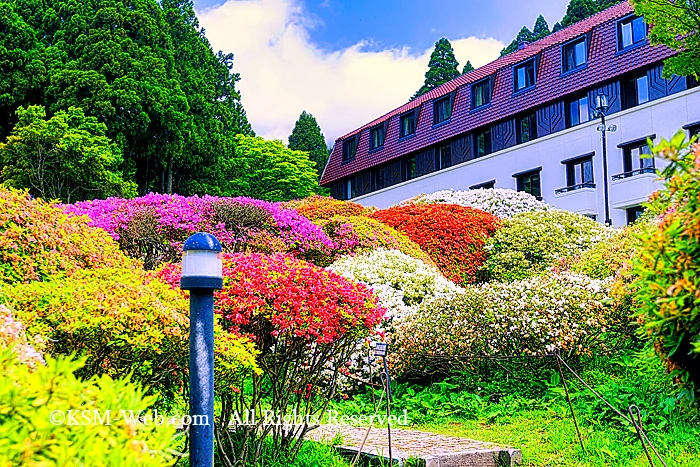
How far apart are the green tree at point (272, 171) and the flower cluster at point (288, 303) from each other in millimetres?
28680

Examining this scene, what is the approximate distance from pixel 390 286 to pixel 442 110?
2206 centimetres

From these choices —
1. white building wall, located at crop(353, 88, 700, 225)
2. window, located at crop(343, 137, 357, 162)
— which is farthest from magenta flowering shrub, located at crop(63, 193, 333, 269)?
window, located at crop(343, 137, 357, 162)

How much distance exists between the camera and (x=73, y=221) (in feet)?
19.0

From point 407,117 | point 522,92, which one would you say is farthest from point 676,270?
point 407,117

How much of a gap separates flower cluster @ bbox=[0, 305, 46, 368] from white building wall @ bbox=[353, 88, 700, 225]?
60.2ft

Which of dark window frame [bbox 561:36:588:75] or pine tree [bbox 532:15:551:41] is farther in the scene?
pine tree [bbox 532:15:551:41]

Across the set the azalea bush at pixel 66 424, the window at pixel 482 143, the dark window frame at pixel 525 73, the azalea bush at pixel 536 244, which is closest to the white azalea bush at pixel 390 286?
the azalea bush at pixel 536 244

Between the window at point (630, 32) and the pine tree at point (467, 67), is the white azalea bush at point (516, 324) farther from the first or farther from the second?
the pine tree at point (467, 67)

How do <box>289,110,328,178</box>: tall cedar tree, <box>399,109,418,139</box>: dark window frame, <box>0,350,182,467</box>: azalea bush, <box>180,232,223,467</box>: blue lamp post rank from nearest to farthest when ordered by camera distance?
<box>0,350,182,467</box>: azalea bush
<box>180,232,223,467</box>: blue lamp post
<box>399,109,418,139</box>: dark window frame
<box>289,110,328,178</box>: tall cedar tree

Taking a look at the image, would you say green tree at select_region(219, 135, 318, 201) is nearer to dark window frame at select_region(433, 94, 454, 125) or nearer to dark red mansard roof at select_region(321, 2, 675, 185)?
dark red mansard roof at select_region(321, 2, 675, 185)

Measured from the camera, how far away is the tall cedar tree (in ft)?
155

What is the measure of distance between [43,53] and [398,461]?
76.1 ft

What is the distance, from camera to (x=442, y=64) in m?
40.6

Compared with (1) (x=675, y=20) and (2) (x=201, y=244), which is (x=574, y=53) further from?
(2) (x=201, y=244)
